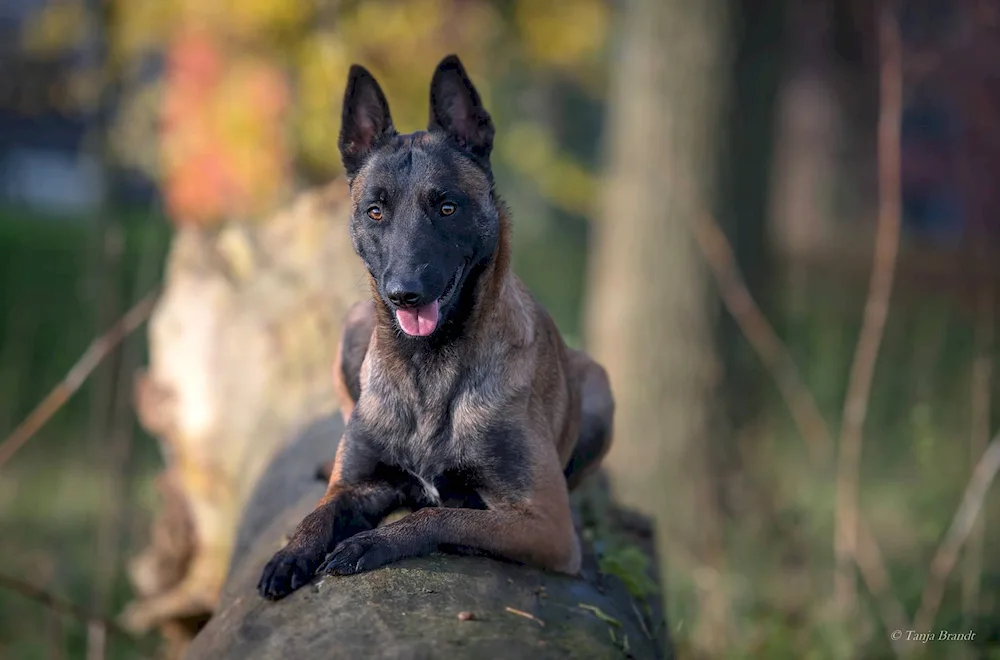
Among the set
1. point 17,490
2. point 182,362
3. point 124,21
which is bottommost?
point 17,490

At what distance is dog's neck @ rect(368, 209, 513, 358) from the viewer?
349 centimetres

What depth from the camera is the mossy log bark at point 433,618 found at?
286 cm

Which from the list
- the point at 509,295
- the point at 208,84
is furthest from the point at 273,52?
the point at 509,295

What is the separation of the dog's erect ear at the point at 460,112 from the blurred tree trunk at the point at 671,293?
424 centimetres

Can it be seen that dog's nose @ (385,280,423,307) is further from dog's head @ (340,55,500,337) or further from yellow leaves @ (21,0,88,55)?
yellow leaves @ (21,0,88,55)

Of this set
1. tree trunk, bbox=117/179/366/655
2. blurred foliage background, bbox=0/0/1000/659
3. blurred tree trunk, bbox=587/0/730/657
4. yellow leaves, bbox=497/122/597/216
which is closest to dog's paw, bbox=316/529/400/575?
tree trunk, bbox=117/179/366/655

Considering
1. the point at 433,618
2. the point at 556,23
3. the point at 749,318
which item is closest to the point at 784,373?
the point at 749,318

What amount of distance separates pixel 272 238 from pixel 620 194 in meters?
2.86

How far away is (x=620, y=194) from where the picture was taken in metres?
8.04

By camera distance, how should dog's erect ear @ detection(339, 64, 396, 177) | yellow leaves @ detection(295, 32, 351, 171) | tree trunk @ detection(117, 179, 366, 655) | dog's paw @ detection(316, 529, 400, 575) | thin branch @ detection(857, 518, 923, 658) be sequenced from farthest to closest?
yellow leaves @ detection(295, 32, 351, 171), tree trunk @ detection(117, 179, 366, 655), thin branch @ detection(857, 518, 923, 658), dog's erect ear @ detection(339, 64, 396, 177), dog's paw @ detection(316, 529, 400, 575)

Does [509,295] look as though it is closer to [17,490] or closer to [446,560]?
[446,560]

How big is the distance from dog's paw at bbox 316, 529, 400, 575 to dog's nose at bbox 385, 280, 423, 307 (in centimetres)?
68

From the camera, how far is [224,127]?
912cm

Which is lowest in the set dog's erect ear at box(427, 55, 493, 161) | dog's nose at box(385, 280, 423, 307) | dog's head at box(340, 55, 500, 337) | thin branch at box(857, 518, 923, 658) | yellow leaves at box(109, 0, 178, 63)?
thin branch at box(857, 518, 923, 658)
